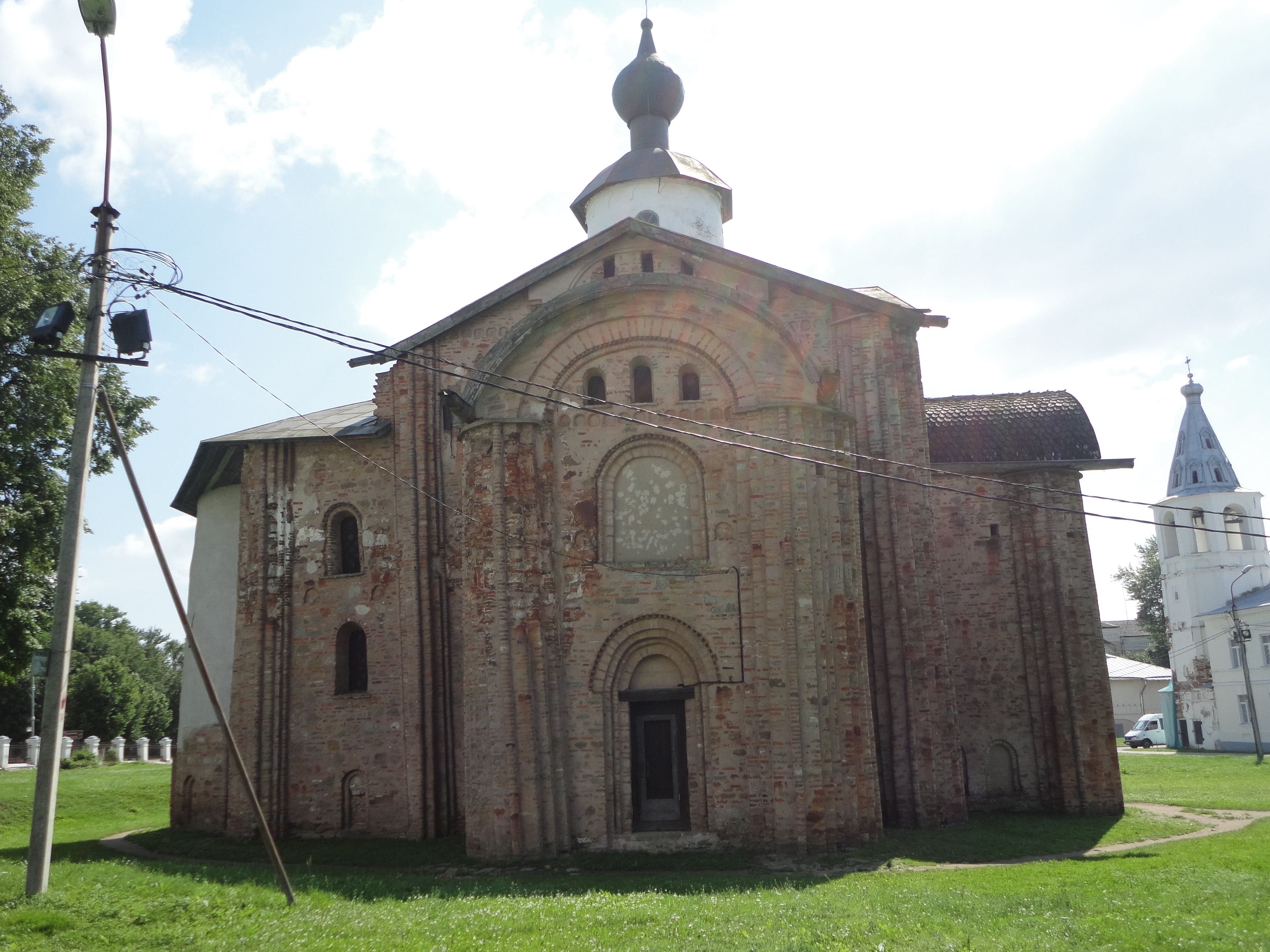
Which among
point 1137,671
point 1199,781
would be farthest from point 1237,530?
point 1199,781

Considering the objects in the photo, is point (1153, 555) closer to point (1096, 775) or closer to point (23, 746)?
point (1096, 775)

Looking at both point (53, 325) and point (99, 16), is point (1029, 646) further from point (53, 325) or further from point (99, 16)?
point (99, 16)

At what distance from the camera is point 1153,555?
56500 mm

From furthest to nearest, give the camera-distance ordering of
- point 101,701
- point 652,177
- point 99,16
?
point 101,701 < point 652,177 < point 99,16

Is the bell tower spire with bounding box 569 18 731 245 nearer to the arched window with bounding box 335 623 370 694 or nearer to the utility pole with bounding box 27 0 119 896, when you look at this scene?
the arched window with bounding box 335 623 370 694

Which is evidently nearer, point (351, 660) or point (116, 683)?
point (351, 660)

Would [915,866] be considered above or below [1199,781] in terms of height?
above

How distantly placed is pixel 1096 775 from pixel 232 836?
1472 centimetres

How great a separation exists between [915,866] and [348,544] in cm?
1116

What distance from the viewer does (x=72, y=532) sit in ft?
32.4

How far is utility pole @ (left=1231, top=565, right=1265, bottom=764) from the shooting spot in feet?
106

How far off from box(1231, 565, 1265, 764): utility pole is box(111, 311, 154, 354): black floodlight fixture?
3357cm

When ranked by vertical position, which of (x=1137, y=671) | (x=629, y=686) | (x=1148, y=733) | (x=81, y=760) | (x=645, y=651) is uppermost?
(x=645, y=651)

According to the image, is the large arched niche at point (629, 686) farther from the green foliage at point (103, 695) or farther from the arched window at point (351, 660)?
the green foliage at point (103, 695)
